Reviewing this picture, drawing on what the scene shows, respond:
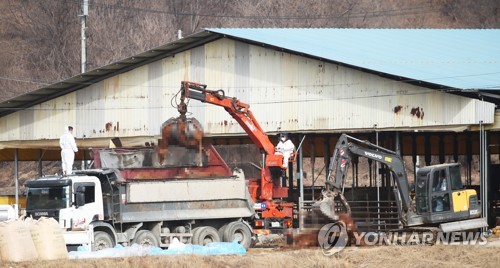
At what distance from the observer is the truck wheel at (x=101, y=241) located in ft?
94.5

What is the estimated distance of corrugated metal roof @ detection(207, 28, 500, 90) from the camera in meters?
38.5

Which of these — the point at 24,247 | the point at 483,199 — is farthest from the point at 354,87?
the point at 24,247

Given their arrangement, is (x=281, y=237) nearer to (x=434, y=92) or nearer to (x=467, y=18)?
(x=434, y=92)

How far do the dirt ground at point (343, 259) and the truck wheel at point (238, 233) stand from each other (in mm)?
3602

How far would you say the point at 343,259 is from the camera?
2603cm

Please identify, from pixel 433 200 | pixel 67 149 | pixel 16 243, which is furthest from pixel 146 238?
pixel 433 200

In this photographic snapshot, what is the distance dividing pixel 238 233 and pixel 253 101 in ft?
30.5

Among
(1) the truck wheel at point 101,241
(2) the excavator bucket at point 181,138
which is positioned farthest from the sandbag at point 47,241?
(2) the excavator bucket at point 181,138

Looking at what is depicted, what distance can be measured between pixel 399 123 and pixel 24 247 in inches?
690

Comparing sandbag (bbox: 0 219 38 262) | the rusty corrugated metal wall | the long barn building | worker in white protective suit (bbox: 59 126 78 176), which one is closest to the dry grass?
sandbag (bbox: 0 219 38 262)

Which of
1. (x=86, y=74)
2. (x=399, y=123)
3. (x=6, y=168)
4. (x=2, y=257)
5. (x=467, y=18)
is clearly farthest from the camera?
(x=467, y=18)

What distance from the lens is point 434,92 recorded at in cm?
3741

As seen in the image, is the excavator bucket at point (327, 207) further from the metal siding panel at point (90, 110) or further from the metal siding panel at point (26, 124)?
the metal siding panel at point (26, 124)

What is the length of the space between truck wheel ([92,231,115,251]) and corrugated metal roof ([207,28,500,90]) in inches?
495
